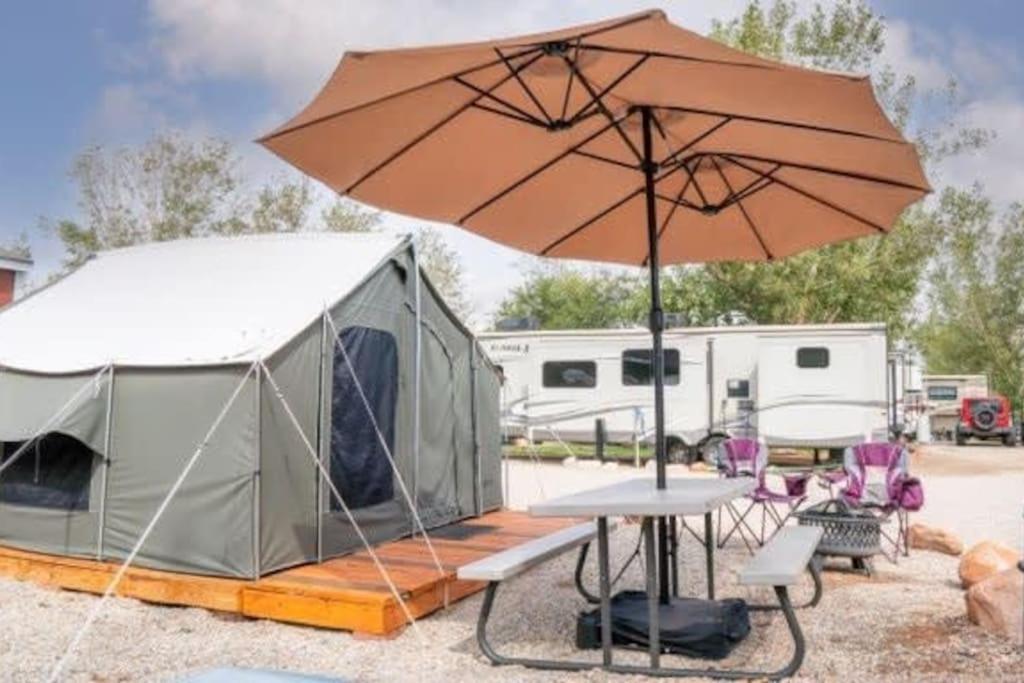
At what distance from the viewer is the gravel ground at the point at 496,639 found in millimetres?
3832

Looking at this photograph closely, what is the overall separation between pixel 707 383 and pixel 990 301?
19.4 metres

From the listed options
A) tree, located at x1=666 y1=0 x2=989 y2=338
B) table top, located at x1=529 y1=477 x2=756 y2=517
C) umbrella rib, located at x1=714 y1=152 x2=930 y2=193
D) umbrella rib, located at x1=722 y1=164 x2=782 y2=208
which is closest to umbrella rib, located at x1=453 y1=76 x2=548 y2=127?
umbrella rib, located at x1=714 y1=152 x2=930 y2=193

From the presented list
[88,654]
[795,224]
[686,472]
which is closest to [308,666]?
[88,654]

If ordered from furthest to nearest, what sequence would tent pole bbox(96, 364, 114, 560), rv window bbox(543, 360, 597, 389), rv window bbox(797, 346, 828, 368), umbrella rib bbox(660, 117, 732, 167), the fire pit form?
rv window bbox(543, 360, 597, 389) < rv window bbox(797, 346, 828, 368) < the fire pit < tent pole bbox(96, 364, 114, 560) < umbrella rib bbox(660, 117, 732, 167)

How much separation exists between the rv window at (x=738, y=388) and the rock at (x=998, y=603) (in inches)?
384

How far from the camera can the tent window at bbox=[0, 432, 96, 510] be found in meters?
5.46

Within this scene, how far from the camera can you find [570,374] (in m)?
15.2

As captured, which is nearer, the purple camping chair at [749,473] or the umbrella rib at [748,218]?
the umbrella rib at [748,218]

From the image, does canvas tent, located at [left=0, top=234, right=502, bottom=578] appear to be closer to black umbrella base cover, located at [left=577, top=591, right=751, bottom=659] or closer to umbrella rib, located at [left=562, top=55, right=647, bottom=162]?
black umbrella base cover, located at [left=577, top=591, right=751, bottom=659]

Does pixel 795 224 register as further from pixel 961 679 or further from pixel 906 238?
pixel 906 238

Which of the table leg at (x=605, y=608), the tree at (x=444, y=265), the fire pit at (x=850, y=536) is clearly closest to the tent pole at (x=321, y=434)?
the table leg at (x=605, y=608)

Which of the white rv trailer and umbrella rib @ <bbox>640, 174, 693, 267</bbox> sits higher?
umbrella rib @ <bbox>640, 174, 693, 267</bbox>

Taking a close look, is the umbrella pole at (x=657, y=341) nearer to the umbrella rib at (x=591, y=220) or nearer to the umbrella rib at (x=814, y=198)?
the umbrella rib at (x=814, y=198)

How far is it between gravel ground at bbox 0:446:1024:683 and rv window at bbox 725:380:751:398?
8155mm
